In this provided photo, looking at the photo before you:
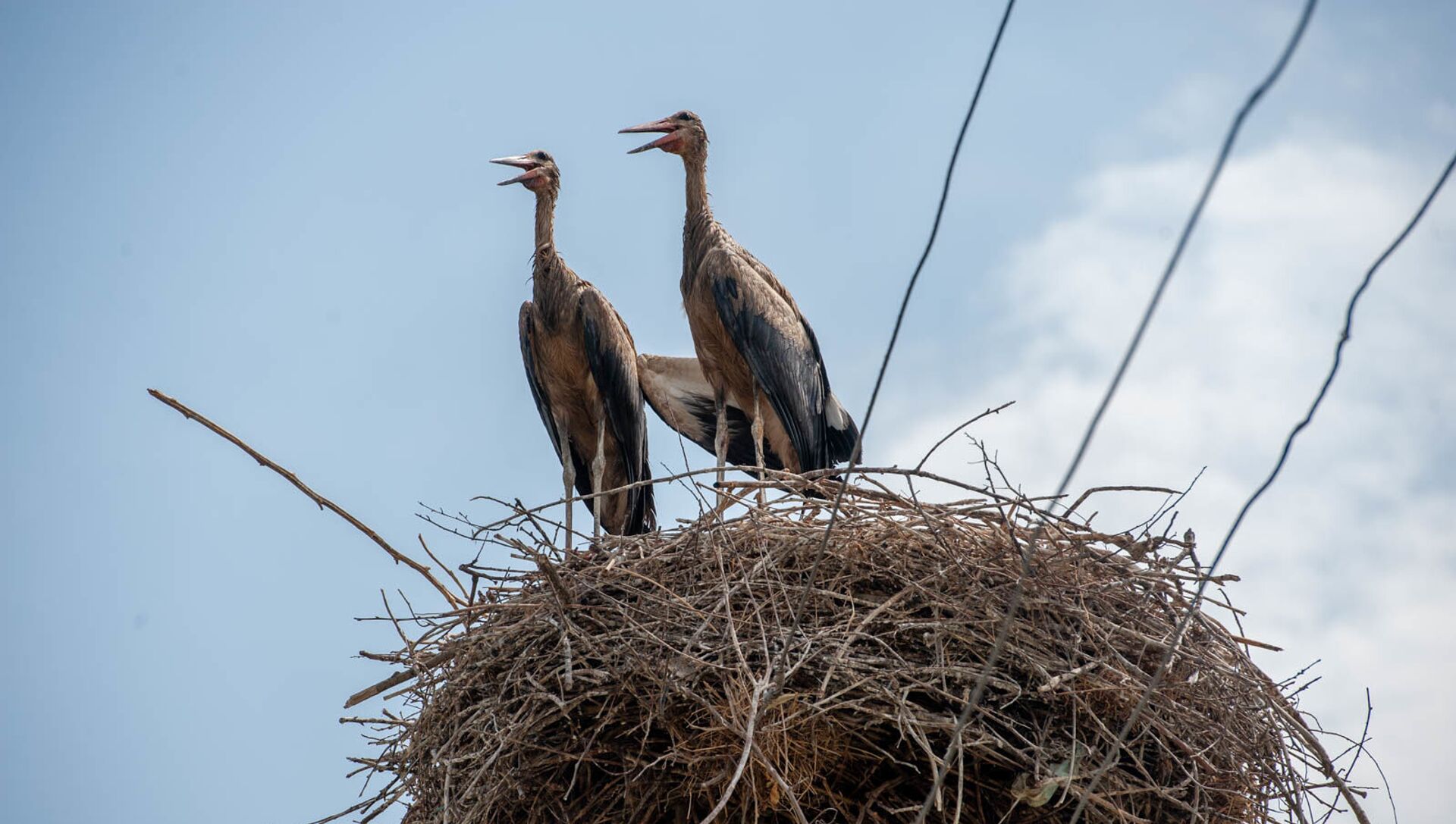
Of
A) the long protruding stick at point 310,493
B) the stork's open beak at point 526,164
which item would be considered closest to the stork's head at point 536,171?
the stork's open beak at point 526,164

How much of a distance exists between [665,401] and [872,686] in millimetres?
4687

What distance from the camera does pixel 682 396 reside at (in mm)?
8734

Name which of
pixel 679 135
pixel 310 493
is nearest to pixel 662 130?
pixel 679 135

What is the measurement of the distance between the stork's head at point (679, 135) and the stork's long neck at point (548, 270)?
0.62 meters

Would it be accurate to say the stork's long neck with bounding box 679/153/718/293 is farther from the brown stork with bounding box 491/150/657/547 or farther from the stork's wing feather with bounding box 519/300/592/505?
the stork's wing feather with bounding box 519/300/592/505

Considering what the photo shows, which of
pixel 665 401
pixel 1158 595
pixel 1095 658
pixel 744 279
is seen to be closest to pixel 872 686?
pixel 1095 658

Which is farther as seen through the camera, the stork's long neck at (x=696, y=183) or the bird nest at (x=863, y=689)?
the stork's long neck at (x=696, y=183)

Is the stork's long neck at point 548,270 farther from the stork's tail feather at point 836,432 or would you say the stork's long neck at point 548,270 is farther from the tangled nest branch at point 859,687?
the tangled nest branch at point 859,687

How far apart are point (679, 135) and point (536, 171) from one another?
844 mm

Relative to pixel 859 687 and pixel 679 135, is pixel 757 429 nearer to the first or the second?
pixel 679 135

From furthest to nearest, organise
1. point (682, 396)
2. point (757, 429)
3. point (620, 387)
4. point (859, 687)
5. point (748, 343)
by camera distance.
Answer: point (682, 396) < point (620, 387) < point (757, 429) < point (748, 343) < point (859, 687)

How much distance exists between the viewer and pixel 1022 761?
419cm

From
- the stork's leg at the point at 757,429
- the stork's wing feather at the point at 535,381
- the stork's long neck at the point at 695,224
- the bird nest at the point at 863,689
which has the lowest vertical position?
the bird nest at the point at 863,689

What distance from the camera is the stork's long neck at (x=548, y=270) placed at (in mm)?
7965
